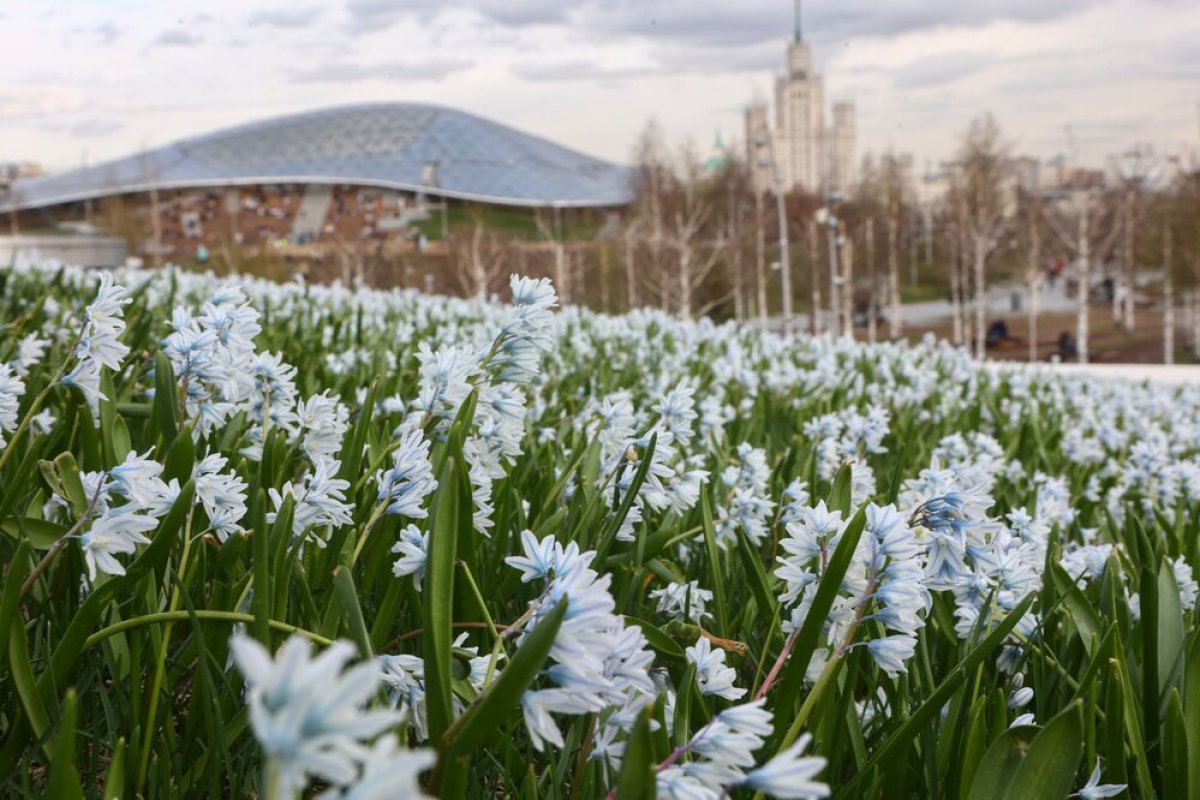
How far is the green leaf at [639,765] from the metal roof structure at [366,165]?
83.7 meters

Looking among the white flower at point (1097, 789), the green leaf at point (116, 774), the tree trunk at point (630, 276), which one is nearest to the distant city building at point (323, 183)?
the tree trunk at point (630, 276)

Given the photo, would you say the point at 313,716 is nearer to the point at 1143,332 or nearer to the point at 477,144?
the point at 1143,332

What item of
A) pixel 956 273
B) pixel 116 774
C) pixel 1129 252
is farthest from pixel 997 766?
pixel 1129 252

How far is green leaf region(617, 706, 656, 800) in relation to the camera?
83 cm

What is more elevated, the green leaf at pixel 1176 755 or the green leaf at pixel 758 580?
the green leaf at pixel 758 580

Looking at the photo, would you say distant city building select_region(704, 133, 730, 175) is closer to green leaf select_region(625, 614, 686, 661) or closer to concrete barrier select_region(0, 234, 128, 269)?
concrete barrier select_region(0, 234, 128, 269)

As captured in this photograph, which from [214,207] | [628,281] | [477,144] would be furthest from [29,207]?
[628,281]

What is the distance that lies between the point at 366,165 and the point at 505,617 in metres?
87.5

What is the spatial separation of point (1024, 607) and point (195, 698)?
0.99 metres

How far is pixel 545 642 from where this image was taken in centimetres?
81

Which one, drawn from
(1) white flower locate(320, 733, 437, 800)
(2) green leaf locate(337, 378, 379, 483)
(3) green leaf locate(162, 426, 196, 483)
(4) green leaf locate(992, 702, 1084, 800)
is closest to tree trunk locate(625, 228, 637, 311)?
(2) green leaf locate(337, 378, 379, 483)

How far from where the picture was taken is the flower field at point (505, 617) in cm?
90

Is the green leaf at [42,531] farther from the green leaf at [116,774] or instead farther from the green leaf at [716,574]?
the green leaf at [716,574]

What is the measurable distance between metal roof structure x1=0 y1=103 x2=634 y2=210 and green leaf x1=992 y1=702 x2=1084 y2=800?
274 ft
